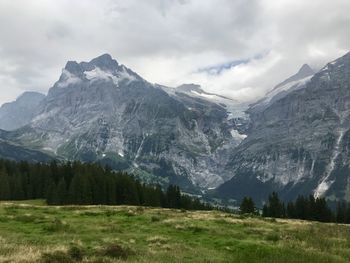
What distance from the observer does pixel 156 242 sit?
3072 centimetres

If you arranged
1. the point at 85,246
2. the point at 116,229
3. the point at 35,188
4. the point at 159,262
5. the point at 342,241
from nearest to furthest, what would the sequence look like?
the point at 159,262 → the point at 85,246 → the point at 342,241 → the point at 116,229 → the point at 35,188

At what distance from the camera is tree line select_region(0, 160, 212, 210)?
414 feet

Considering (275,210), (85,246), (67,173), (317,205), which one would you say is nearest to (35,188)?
(67,173)

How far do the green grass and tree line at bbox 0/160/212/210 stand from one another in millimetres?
81030

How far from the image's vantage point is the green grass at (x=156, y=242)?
24.7 meters

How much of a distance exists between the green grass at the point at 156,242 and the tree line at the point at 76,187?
8103cm

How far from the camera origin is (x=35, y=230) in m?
35.4

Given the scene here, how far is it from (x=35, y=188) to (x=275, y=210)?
76941mm

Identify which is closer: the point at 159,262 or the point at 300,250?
the point at 159,262

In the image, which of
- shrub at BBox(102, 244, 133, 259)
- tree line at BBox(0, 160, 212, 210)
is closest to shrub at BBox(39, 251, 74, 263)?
shrub at BBox(102, 244, 133, 259)

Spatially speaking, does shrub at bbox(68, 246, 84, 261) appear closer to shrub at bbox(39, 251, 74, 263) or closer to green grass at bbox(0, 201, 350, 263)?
green grass at bbox(0, 201, 350, 263)

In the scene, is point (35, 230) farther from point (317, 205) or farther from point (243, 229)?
point (317, 205)

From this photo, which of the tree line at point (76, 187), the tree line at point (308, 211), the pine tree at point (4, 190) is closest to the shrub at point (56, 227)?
the tree line at point (76, 187)

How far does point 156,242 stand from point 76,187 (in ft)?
329
